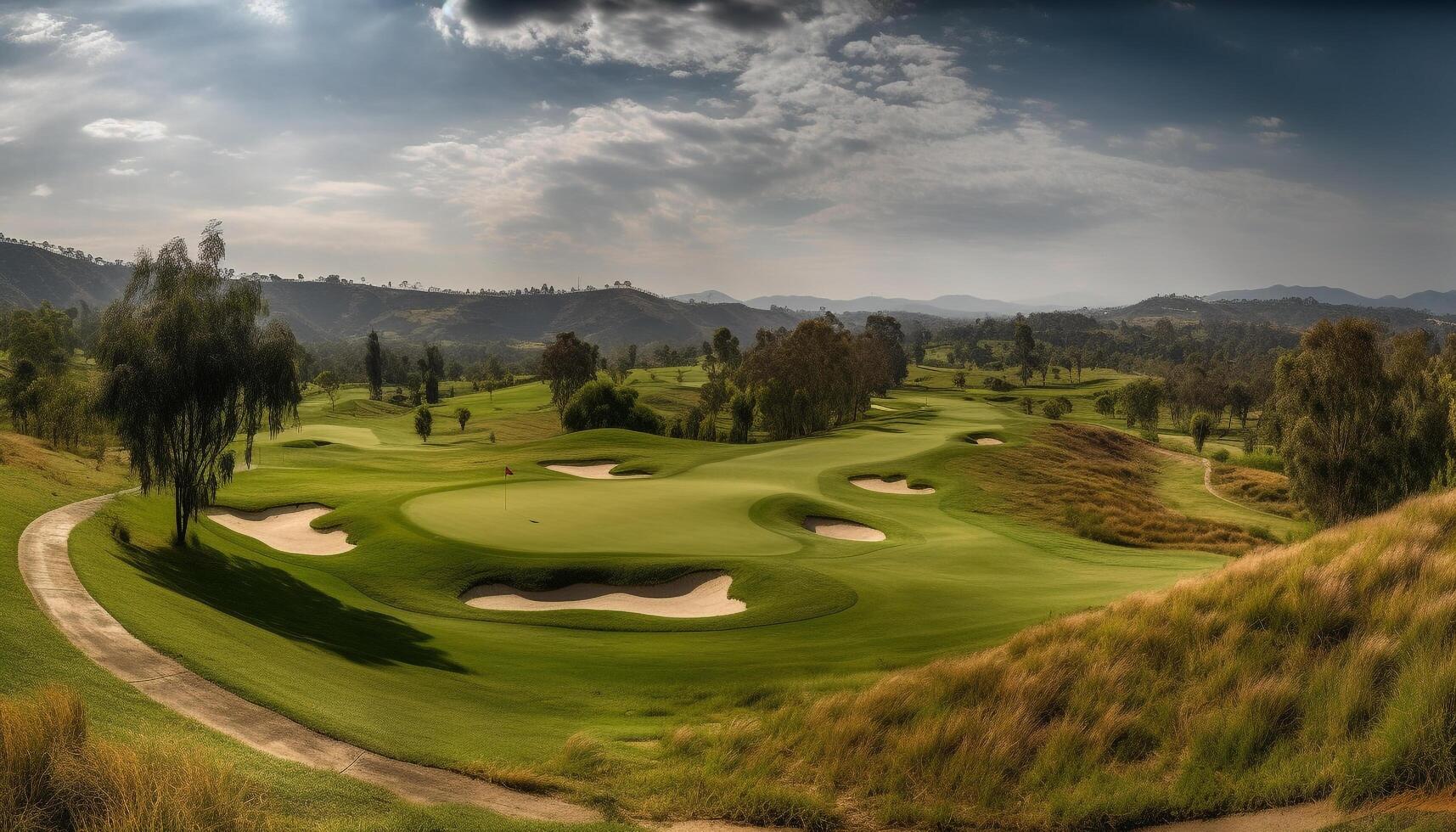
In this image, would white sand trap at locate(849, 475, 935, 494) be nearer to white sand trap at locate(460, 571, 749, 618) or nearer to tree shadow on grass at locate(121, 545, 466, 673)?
white sand trap at locate(460, 571, 749, 618)

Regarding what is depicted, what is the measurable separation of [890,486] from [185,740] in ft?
118

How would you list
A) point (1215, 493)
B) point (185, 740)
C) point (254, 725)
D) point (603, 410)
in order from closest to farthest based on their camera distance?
point (185, 740), point (254, 725), point (1215, 493), point (603, 410)

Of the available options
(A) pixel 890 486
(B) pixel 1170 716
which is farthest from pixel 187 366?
(A) pixel 890 486

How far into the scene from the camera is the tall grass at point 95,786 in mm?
5934

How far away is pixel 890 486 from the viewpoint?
133 ft

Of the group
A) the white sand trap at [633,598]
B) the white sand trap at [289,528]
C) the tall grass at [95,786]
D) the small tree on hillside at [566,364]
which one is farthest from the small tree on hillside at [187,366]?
the small tree on hillside at [566,364]

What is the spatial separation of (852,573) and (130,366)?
19.9m

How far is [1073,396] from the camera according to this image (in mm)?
143625

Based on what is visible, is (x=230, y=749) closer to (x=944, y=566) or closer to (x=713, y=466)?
(x=944, y=566)

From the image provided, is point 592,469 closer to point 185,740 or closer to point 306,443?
point 306,443

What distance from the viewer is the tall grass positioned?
5934mm

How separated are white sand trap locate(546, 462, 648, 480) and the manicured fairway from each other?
4.35 metres

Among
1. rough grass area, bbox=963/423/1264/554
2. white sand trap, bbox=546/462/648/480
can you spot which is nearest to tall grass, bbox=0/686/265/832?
rough grass area, bbox=963/423/1264/554

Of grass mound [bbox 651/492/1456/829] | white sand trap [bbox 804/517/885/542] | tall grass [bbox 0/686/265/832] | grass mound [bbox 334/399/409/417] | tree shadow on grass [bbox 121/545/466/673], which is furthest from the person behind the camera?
grass mound [bbox 334/399/409/417]
